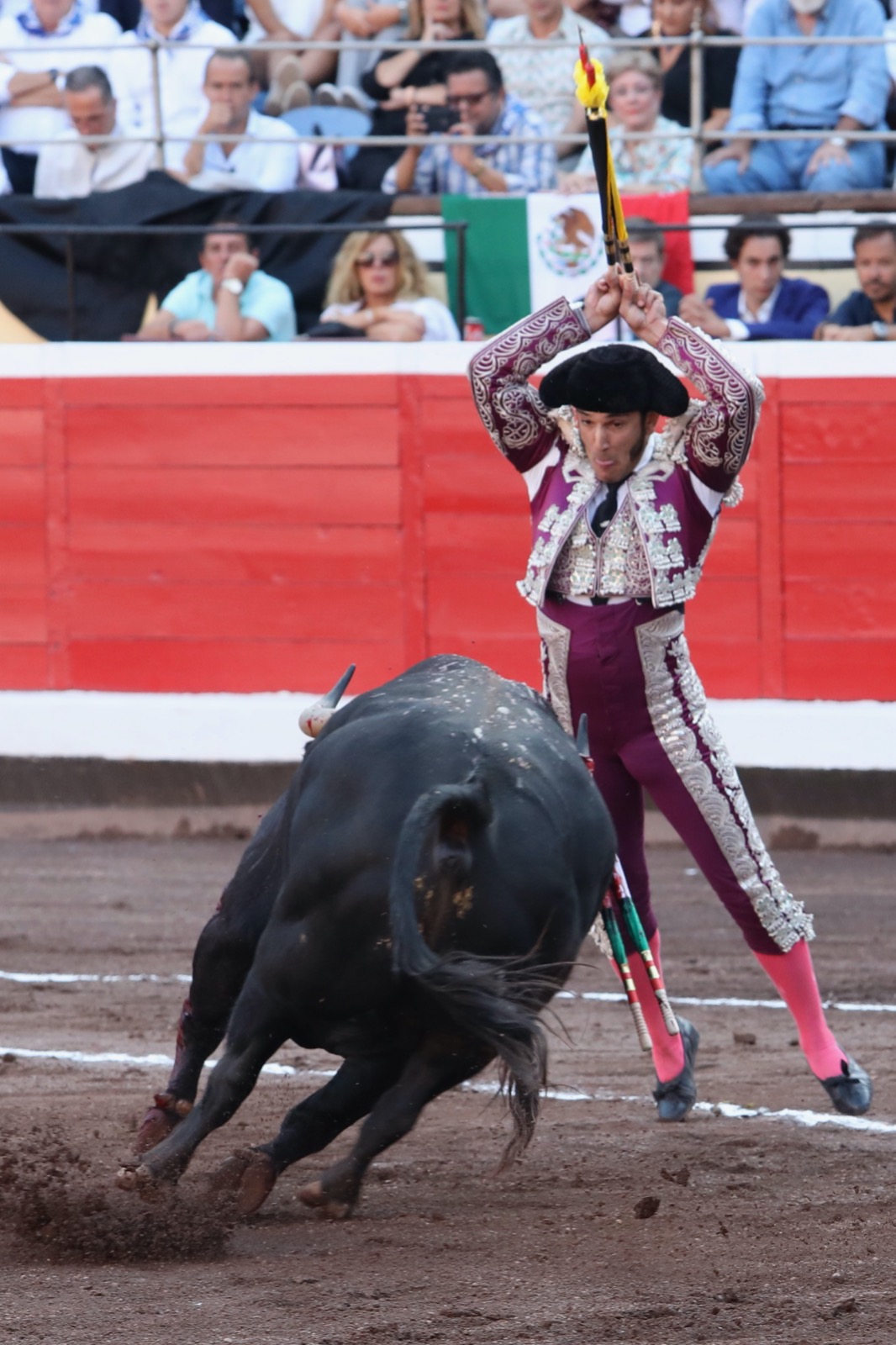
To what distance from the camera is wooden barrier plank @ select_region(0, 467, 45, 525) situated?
25.6 feet

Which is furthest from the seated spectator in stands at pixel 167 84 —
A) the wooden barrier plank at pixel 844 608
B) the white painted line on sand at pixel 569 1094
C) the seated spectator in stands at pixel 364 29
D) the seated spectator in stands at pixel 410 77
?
the white painted line on sand at pixel 569 1094

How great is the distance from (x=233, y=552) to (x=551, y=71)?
2357 mm

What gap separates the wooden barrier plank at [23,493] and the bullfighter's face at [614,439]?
4144 millimetres

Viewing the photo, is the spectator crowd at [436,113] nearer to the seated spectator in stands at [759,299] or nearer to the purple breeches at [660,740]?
the seated spectator in stands at [759,299]


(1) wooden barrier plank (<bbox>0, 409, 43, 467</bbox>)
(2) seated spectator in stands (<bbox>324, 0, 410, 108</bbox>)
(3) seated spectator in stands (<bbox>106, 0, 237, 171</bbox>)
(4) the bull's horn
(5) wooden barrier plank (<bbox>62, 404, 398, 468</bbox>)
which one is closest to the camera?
(4) the bull's horn

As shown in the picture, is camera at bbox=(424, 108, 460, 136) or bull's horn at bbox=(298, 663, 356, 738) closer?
bull's horn at bbox=(298, 663, 356, 738)

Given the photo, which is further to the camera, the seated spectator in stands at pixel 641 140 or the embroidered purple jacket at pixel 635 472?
the seated spectator in stands at pixel 641 140

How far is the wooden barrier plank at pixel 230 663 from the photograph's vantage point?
7.66m

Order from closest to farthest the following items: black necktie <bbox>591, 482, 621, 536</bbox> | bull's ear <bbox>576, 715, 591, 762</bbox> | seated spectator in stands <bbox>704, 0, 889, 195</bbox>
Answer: bull's ear <bbox>576, 715, 591, 762</bbox> < black necktie <bbox>591, 482, 621, 536</bbox> < seated spectator in stands <bbox>704, 0, 889, 195</bbox>

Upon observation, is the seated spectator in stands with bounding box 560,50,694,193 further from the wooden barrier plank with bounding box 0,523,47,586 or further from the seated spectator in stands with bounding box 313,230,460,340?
the wooden barrier plank with bounding box 0,523,47,586

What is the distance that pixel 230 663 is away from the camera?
7.77 meters

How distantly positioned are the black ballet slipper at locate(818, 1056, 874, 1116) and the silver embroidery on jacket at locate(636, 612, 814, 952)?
0.89 ft

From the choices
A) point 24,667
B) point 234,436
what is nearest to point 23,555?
point 24,667

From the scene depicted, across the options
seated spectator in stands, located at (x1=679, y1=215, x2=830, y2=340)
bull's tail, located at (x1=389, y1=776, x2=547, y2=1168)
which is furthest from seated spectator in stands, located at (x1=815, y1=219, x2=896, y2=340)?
bull's tail, located at (x1=389, y1=776, x2=547, y2=1168)
